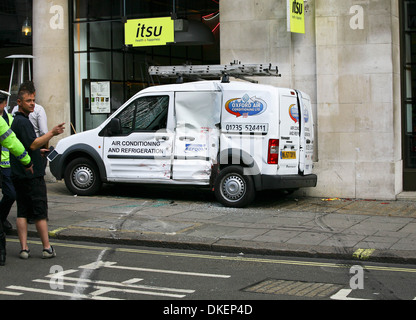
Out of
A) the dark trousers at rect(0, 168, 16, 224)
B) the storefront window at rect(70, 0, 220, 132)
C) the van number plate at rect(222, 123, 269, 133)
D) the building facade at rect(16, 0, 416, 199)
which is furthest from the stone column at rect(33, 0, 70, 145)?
the dark trousers at rect(0, 168, 16, 224)

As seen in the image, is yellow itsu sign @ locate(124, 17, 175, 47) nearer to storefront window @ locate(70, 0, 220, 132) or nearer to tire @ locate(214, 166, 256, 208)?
storefront window @ locate(70, 0, 220, 132)

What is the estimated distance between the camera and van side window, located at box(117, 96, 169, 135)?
1158 centimetres

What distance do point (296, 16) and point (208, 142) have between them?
11.2ft

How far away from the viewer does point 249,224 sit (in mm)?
9375

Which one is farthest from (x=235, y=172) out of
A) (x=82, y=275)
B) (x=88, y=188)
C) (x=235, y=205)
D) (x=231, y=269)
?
(x=82, y=275)

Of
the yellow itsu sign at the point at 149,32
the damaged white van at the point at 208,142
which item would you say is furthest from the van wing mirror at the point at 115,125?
the yellow itsu sign at the point at 149,32

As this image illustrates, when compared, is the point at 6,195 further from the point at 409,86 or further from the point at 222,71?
the point at 409,86

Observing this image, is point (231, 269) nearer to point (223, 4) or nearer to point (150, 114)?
point (150, 114)

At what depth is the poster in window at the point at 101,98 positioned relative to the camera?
49.7 feet

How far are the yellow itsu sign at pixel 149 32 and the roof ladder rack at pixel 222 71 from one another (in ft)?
7.27

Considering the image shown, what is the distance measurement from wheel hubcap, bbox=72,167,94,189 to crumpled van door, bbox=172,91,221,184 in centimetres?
186

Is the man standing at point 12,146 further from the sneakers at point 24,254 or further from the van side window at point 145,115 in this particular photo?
the van side window at point 145,115

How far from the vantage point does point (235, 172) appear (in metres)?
11.0

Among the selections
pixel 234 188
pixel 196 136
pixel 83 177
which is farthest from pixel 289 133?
pixel 83 177
